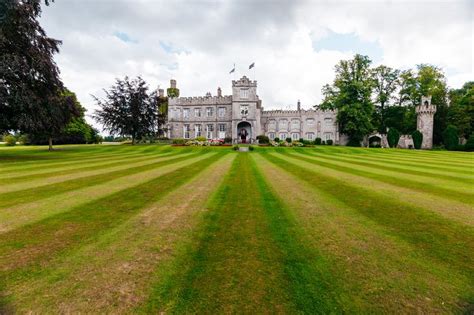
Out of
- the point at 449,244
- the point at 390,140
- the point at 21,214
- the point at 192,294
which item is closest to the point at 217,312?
the point at 192,294

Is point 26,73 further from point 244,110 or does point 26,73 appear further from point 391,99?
point 391,99

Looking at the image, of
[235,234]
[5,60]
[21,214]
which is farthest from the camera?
[5,60]

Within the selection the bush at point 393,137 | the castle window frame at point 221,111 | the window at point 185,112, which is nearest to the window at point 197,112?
the window at point 185,112

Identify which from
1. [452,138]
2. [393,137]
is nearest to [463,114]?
[452,138]

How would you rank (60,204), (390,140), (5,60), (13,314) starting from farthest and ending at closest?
(390,140)
(5,60)
(60,204)
(13,314)

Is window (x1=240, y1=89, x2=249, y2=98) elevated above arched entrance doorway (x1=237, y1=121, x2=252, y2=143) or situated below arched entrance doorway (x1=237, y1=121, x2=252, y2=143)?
above

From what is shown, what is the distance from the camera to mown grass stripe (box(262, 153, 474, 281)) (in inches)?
136

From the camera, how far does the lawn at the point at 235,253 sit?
8.27 feet

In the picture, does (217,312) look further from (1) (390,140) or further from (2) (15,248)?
A: (1) (390,140)

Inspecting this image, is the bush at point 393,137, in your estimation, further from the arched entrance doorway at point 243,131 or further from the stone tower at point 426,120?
the arched entrance doorway at point 243,131

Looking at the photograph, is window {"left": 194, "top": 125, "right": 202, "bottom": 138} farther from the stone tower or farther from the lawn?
the lawn

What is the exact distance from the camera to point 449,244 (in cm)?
380

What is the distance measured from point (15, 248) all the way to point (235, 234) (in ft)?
11.0

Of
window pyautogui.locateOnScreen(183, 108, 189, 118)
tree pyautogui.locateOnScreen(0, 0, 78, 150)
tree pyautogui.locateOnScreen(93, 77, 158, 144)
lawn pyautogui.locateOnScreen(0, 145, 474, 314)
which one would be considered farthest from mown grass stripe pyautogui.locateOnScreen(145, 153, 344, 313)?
window pyautogui.locateOnScreen(183, 108, 189, 118)
